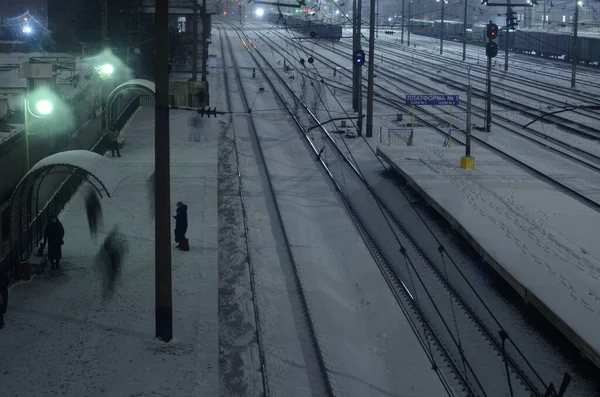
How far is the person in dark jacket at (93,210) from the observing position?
A: 15.7 metres

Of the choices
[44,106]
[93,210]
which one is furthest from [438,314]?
[93,210]

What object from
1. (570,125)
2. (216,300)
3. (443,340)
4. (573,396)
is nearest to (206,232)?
(216,300)

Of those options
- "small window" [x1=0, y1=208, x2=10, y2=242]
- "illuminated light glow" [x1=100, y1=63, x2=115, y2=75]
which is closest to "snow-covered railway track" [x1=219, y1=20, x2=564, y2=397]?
"small window" [x1=0, y1=208, x2=10, y2=242]

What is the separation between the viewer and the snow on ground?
9.76 metres

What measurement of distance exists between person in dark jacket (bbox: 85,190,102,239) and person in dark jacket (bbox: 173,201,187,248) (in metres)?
1.78

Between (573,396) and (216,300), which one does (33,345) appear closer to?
(216,300)

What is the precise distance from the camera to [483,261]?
13.9 m

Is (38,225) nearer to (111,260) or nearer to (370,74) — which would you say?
(111,260)

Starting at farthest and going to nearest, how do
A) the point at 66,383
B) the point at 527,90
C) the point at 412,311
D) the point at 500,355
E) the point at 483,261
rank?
1. the point at 527,90
2. the point at 483,261
3. the point at 412,311
4. the point at 500,355
5. the point at 66,383

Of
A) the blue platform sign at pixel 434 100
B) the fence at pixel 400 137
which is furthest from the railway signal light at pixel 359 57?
the blue platform sign at pixel 434 100

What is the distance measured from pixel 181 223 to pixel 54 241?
7.42ft

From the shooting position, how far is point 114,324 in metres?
11.1

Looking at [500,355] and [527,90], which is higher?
[527,90]

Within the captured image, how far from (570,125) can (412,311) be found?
20027 millimetres
